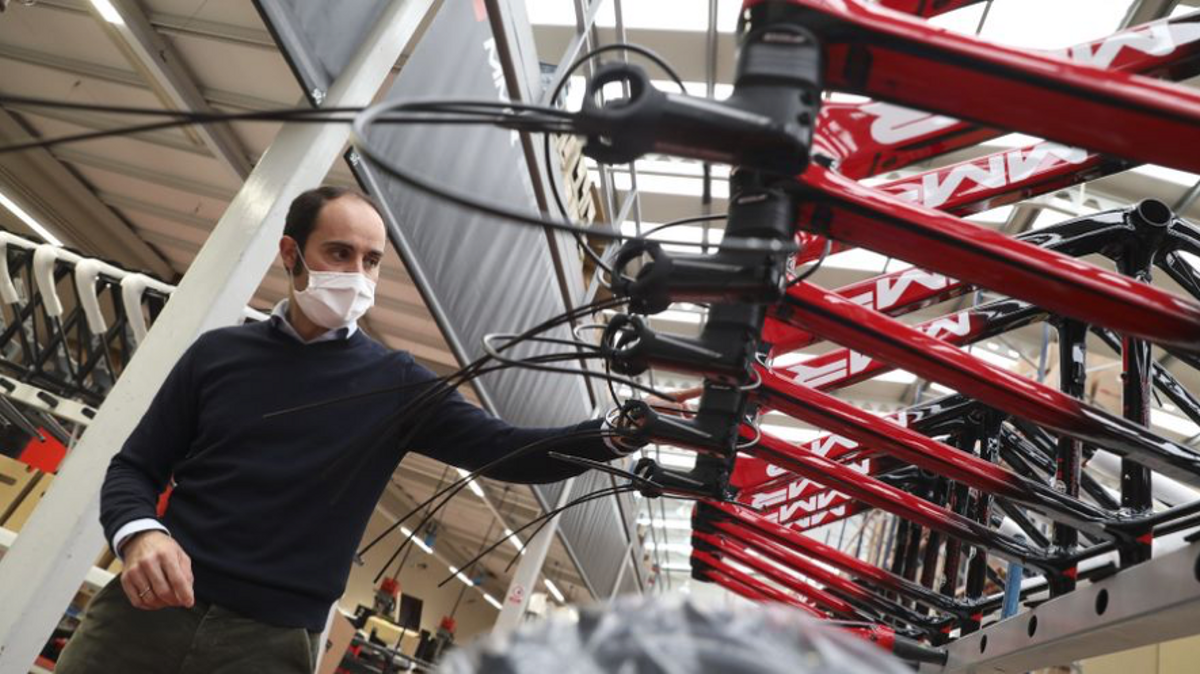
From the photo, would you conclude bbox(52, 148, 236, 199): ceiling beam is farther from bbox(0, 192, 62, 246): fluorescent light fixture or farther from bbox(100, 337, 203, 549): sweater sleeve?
bbox(100, 337, 203, 549): sweater sleeve

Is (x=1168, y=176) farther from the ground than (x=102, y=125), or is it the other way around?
(x=1168, y=176)

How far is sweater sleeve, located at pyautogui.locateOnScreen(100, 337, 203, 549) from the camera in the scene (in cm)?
124

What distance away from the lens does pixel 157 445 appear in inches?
53.4

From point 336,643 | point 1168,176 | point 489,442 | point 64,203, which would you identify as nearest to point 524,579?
point 336,643

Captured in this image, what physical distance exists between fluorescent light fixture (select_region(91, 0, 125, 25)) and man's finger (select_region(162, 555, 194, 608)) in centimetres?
513

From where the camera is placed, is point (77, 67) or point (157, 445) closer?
point (157, 445)

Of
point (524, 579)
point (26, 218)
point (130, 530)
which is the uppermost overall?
point (26, 218)

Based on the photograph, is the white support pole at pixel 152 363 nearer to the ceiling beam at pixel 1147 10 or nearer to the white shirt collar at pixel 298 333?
the white shirt collar at pixel 298 333

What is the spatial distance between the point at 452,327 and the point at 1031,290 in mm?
2418

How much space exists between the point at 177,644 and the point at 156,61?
5309 mm

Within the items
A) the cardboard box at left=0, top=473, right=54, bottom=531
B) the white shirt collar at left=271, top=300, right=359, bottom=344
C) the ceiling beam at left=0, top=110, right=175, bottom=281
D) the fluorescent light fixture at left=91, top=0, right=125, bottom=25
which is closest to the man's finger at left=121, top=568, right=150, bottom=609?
the white shirt collar at left=271, top=300, right=359, bottom=344

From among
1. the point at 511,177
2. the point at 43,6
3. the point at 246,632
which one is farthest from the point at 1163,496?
the point at 43,6

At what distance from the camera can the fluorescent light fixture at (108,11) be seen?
197 inches

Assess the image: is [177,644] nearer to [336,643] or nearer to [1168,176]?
[336,643]
